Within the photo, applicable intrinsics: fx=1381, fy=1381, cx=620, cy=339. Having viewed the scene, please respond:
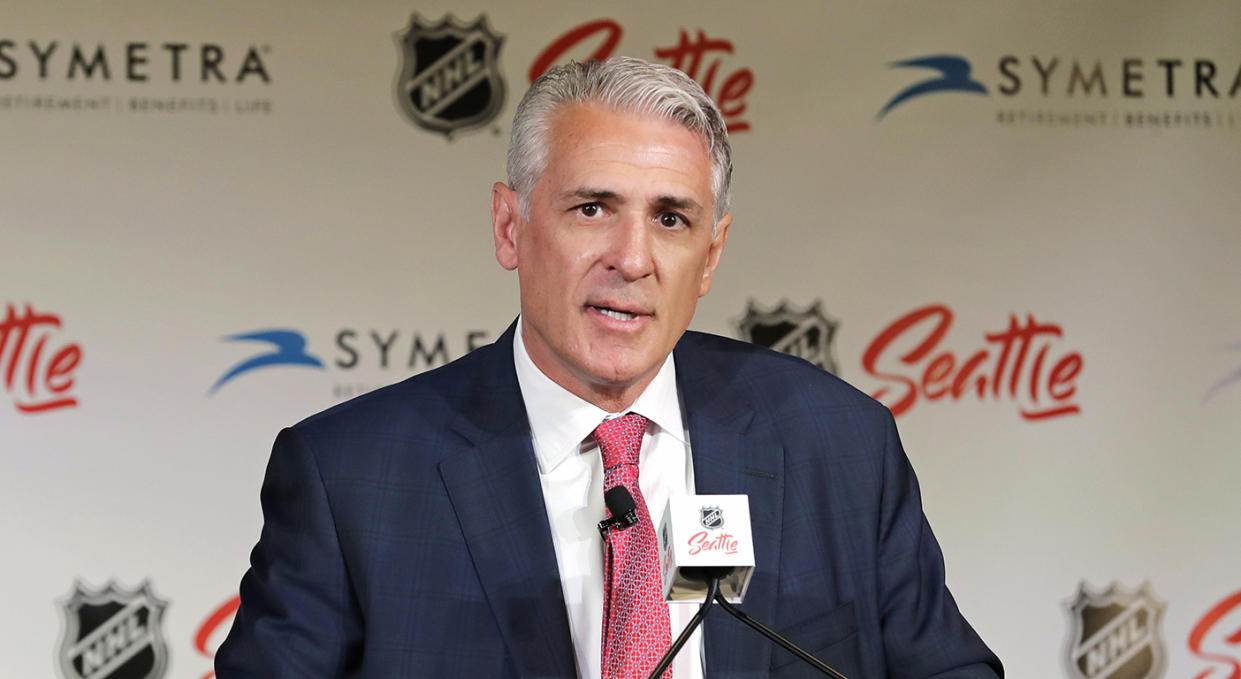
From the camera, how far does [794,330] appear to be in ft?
10.3

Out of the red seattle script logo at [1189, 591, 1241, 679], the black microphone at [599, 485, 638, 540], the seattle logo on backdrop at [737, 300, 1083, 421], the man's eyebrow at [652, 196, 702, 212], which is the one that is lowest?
the red seattle script logo at [1189, 591, 1241, 679]

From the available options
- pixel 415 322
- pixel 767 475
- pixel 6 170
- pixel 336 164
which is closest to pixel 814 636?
pixel 767 475

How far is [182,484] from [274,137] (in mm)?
785

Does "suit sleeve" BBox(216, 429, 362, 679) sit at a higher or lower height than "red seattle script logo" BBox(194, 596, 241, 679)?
higher

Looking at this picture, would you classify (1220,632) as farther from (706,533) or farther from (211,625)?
(706,533)

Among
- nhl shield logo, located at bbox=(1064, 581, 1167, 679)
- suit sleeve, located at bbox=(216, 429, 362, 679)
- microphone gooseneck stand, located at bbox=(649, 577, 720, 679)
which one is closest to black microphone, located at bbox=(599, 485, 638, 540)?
microphone gooseneck stand, located at bbox=(649, 577, 720, 679)

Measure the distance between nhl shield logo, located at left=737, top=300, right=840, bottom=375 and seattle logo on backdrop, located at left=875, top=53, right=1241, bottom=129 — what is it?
19.3 inches

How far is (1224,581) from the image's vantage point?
3.21m

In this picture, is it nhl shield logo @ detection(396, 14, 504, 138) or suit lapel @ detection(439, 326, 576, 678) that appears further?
nhl shield logo @ detection(396, 14, 504, 138)

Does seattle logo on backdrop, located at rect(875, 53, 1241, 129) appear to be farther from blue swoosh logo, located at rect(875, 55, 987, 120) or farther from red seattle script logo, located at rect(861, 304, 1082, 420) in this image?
red seattle script logo, located at rect(861, 304, 1082, 420)

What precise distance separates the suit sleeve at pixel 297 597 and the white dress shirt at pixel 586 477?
263mm

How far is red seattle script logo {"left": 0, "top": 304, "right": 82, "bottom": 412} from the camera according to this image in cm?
295

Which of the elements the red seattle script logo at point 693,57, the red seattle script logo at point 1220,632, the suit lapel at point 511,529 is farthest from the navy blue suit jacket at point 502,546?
the red seattle script logo at point 1220,632

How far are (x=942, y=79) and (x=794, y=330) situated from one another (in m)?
0.69
